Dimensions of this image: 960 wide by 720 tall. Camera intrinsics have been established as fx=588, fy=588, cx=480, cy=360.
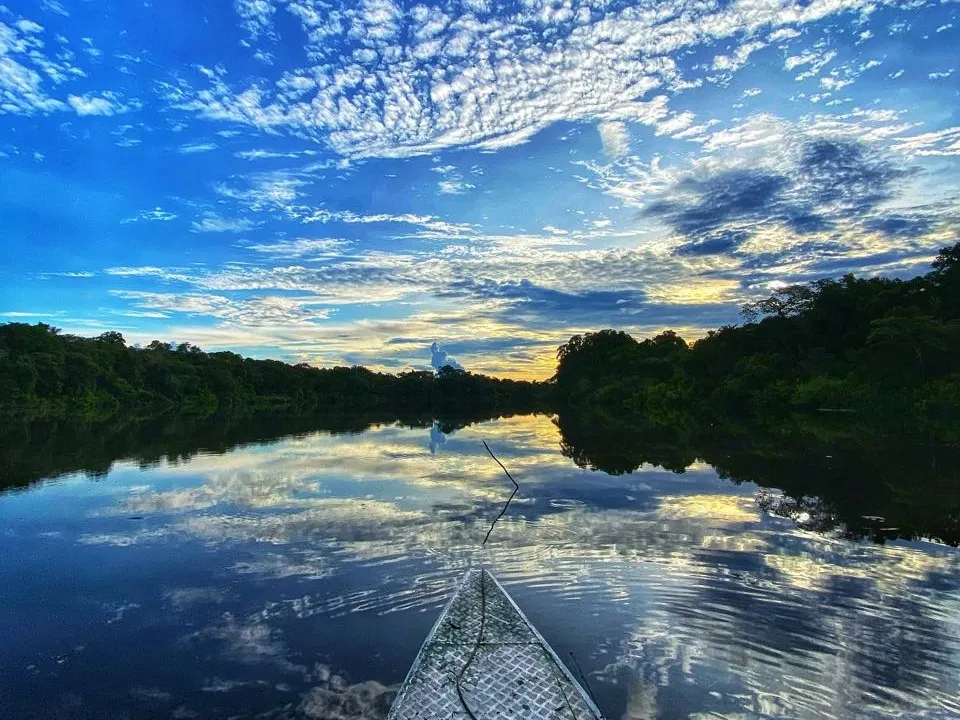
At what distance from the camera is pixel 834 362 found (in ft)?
169

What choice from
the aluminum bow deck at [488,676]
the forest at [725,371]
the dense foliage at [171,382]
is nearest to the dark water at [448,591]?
the aluminum bow deck at [488,676]

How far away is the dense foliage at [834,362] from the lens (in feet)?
125

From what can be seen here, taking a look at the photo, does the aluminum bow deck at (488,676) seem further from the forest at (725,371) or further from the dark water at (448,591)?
the forest at (725,371)

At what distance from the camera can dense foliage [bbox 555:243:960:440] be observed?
125 ft

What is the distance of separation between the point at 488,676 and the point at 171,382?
298 ft

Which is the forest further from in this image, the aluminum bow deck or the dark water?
the aluminum bow deck

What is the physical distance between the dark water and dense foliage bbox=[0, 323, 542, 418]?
1857 inches

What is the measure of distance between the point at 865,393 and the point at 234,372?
98.3m

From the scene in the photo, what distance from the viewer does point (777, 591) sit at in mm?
8414

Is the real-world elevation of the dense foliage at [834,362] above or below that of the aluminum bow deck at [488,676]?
above

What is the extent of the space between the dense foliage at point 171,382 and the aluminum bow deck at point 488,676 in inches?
2160

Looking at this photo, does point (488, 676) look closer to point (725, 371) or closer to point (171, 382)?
point (725, 371)

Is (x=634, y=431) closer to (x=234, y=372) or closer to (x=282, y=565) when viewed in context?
(x=282, y=565)

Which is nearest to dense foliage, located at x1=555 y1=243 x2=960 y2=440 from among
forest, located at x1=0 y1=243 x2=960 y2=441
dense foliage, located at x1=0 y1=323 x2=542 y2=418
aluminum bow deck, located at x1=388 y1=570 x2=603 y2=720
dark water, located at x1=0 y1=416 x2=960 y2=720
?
forest, located at x1=0 y1=243 x2=960 y2=441
